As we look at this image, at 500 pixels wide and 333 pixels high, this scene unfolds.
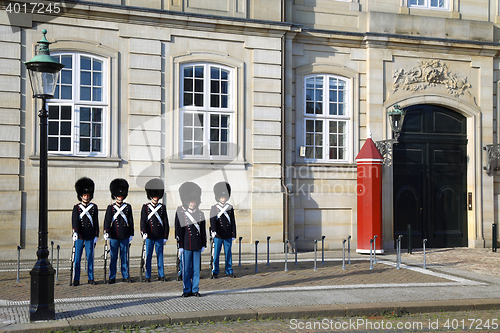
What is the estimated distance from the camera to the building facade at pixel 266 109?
41.3 ft

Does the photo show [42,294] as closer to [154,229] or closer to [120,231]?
[120,231]

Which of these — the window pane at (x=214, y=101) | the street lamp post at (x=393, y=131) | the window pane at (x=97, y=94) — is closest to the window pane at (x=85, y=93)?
the window pane at (x=97, y=94)

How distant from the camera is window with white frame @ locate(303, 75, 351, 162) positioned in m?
15.0

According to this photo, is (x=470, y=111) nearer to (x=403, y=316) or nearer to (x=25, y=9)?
(x=403, y=316)

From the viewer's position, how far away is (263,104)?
14117mm

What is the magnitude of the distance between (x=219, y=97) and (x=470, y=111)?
7280mm

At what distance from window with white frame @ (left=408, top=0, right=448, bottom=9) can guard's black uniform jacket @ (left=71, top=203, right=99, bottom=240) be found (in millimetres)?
10930

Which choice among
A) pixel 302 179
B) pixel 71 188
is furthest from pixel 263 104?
pixel 71 188

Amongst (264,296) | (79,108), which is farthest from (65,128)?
(264,296)

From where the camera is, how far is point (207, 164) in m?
13.7

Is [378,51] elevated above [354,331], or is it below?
above

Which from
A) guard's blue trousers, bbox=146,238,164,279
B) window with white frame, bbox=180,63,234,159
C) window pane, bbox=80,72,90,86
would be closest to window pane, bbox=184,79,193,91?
window with white frame, bbox=180,63,234,159

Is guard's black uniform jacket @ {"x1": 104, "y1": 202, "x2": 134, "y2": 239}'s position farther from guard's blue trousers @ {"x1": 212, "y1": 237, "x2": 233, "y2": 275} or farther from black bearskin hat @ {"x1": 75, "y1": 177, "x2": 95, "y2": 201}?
guard's blue trousers @ {"x1": 212, "y1": 237, "x2": 233, "y2": 275}

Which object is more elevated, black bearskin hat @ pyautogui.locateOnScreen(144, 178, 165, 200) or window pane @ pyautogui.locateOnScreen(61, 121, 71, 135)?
window pane @ pyautogui.locateOnScreen(61, 121, 71, 135)
